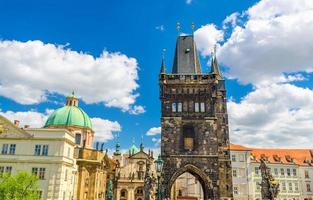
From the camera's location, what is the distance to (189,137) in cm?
4381

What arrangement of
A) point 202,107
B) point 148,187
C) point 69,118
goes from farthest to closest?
point 69,118 < point 202,107 < point 148,187

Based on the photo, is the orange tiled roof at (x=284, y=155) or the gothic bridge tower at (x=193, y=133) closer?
the gothic bridge tower at (x=193, y=133)

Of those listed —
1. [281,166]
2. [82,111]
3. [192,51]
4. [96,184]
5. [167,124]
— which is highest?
[192,51]

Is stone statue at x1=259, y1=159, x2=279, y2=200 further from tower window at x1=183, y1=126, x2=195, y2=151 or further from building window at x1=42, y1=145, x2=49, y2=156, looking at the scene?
building window at x1=42, y1=145, x2=49, y2=156

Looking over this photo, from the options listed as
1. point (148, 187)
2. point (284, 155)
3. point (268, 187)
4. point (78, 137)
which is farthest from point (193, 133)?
point (284, 155)

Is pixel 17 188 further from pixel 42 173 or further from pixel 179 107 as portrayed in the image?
pixel 179 107

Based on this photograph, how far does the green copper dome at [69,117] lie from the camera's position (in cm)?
5428

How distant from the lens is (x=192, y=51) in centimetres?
5016

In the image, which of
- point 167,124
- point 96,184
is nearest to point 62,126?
point 96,184

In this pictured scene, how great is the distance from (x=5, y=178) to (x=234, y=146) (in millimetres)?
39129

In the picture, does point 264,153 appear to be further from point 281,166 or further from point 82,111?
point 82,111

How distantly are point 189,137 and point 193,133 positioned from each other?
84cm

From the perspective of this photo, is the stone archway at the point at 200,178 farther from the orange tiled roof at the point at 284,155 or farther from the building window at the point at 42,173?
the building window at the point at 42,173

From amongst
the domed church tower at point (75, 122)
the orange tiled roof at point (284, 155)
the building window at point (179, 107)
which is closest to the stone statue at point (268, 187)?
the building window at point (179, 107)
